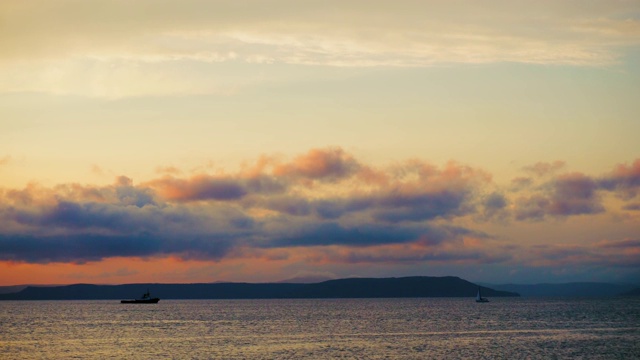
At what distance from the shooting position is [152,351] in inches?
4587

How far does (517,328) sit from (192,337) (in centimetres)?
6699

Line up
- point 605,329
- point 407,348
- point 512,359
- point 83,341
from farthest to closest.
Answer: point 605,329 → point 83,341 → point 407,348 → point 512,359

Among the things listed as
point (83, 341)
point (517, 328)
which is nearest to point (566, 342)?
point (517, 328)

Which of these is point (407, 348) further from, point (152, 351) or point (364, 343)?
point (152, 351)

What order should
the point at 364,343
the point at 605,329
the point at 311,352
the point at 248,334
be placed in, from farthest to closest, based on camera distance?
the point at 605,329 → the point at 248,334 → the point at 364,343 → the point at 311,352

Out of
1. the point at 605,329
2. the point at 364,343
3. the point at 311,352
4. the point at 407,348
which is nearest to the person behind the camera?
the point at 311,352

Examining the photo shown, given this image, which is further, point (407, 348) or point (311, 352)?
point (407, 348)

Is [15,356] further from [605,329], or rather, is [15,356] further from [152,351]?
[605,329]

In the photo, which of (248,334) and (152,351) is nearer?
(152,351)

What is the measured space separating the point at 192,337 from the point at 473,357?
57.7 meters

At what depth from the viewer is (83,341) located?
13788 cm

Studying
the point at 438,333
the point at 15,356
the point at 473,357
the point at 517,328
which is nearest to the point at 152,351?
the point at 15,356

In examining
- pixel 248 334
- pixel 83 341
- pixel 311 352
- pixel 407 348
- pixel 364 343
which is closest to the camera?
pixel 311 352

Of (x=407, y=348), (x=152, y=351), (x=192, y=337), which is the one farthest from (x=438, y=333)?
(x=152, y=351)
